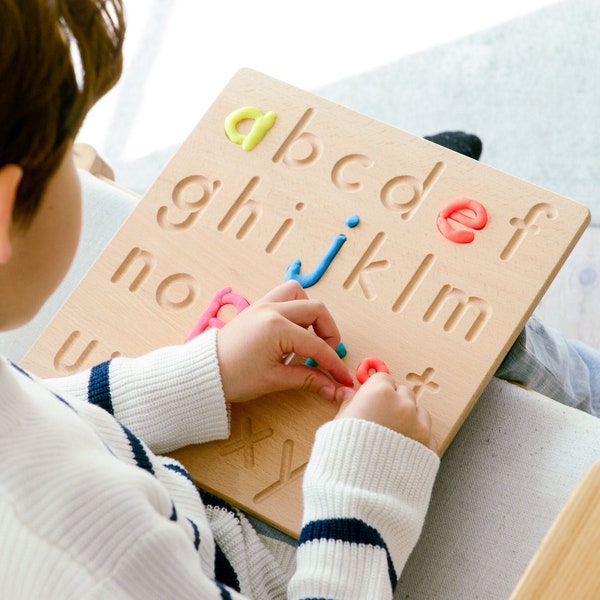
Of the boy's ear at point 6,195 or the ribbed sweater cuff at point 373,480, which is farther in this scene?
the ribbed sweater cuff at point 373,480

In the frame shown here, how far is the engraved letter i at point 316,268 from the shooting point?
2.53ft

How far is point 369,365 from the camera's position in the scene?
73cm

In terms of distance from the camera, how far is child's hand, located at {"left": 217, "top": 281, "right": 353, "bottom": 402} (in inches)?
28.1

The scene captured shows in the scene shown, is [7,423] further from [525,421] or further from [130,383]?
[525,421]

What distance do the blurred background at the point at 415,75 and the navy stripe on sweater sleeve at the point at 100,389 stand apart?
30.6 inches

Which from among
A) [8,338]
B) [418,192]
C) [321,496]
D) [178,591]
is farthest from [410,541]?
[8,338]

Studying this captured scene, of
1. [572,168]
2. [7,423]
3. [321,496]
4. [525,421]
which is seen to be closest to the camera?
[7,423]

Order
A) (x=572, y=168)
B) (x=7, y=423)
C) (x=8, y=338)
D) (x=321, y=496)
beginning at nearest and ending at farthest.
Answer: (x=7, y=423) → (x=321, y=496) → (x=8, y=338) → (x=572, y=168)

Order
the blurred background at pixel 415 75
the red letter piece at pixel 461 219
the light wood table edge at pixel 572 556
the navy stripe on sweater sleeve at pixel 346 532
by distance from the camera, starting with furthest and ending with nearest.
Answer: the blurred background at pixel 415 75 < the red letter piece at pixel 461 219 < the navy stripe on sweater sleeve at pixel 346 532 < the light wood table edge at pixel 572 556

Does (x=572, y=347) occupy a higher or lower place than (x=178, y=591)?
higher

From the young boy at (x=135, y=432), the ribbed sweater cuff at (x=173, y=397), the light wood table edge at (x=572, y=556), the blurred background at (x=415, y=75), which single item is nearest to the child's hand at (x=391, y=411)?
the young boy at (x=135, y=432)

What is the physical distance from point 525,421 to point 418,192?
0.75 ft

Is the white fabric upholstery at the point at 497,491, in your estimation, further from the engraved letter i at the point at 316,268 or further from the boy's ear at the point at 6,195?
the boy's ear at the point at 6,195

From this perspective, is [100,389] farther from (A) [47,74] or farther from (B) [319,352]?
(A) [47,74]
